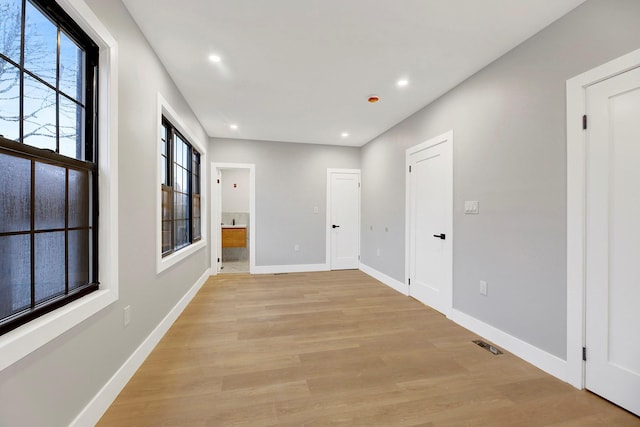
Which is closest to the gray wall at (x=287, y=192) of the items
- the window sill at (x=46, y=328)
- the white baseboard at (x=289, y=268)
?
the white baseboard at (x=289, y=268)

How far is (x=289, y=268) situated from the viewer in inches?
201

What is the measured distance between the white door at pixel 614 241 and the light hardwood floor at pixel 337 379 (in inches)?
9.4

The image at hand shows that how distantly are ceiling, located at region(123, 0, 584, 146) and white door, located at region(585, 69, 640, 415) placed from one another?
2.63 ft

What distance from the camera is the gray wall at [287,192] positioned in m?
4.95

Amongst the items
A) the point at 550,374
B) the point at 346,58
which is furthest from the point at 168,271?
the point at 550,374

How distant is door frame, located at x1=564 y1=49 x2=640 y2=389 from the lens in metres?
1.71

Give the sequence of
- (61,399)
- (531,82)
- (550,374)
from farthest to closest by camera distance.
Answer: (531,82) < (550,374) < (61,399)

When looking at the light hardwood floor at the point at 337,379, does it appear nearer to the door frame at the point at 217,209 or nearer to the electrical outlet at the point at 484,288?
the electrical outlet at the point at 484,288

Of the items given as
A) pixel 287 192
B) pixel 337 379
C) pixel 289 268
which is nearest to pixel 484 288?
pixel 337 379

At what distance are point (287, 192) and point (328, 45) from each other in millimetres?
3188

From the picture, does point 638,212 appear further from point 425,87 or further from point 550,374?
point 425,87

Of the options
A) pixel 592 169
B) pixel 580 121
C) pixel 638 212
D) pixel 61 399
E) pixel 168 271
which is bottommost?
pixel 61 399

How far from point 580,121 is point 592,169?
345 mm

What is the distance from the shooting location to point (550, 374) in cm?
189
